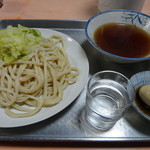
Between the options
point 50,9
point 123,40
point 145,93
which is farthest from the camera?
point 50,9

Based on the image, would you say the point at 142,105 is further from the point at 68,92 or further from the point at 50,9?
the point at 50,9

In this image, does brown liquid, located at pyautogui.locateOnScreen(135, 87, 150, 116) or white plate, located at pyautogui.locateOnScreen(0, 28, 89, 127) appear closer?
white plate, located at pyautogui.locateOnScreen(0, 28, 89, 127)

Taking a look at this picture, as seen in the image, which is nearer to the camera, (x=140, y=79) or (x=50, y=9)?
(x=140, y=79)

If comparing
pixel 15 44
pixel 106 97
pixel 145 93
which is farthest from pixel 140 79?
pixel 15 44

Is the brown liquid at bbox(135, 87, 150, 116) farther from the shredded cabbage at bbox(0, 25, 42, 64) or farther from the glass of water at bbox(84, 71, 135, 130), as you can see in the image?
the shredded cabbage at bbox(0, 25, 42, 64)

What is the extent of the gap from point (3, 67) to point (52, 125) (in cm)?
53

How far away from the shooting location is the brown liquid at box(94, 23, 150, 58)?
129 cm

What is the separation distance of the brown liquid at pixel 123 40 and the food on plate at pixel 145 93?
275 mm

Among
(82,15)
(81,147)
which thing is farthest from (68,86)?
(82,15)

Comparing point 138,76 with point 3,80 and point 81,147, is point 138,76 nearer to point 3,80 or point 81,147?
point 81,147

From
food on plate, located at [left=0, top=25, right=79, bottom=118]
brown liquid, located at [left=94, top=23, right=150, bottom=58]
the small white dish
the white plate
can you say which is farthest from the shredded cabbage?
the small white dish

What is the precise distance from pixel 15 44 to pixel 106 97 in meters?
0.70

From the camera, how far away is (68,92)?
1.11 metres

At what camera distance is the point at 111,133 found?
975mm
